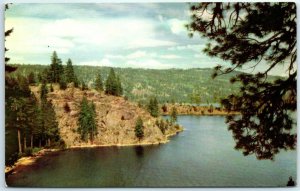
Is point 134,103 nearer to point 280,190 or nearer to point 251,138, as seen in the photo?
point 251,138

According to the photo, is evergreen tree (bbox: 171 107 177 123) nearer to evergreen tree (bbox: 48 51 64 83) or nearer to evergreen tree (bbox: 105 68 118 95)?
evergreen tree (bbox: 105 68 118 95)

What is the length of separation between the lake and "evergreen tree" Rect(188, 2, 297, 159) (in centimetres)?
10

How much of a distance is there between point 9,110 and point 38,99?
0.22 metres

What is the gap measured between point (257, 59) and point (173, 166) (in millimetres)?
986

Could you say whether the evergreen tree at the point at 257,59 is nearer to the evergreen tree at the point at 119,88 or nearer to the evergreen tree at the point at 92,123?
the evergreen tree at the point at 119,88

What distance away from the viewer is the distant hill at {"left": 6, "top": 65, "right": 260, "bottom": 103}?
4320 millimetres

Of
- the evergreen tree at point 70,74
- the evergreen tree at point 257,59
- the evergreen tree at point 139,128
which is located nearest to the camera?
the evergreen tree at point 257,59

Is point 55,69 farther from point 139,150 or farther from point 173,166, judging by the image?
point 173,166

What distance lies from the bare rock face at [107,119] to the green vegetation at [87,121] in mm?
25

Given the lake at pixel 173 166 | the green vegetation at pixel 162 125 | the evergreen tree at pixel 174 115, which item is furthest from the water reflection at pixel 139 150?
the evergreen tree at pixel 174 115

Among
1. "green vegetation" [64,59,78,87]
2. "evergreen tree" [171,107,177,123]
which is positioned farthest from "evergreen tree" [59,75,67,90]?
"evergreen tree" [171,107,177,123]

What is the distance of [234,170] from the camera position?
4.31 meters

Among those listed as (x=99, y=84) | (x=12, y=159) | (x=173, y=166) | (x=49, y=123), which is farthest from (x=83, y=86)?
(x=173, y=166)

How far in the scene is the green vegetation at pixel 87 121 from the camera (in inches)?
173
